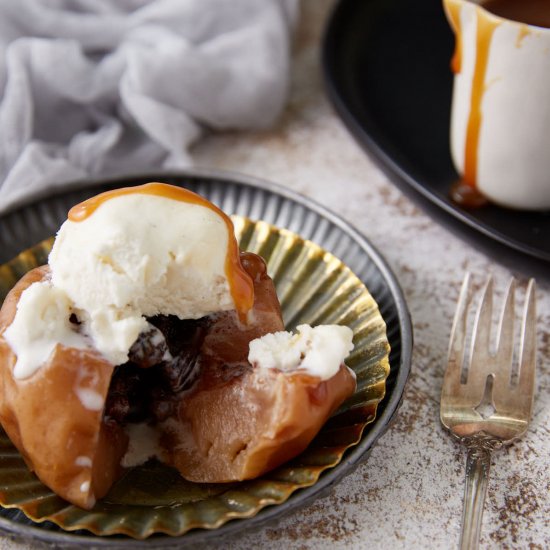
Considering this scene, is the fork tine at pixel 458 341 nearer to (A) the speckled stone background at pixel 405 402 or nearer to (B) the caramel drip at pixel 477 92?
(A) the speckled stone background at pixel 405 402

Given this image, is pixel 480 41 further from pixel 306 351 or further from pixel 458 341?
pixel 306 351

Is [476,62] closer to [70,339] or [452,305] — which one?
[452,305]

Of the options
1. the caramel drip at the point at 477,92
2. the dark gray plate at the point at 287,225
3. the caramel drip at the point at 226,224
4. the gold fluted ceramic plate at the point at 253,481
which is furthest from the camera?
the caramel drip at the point at 477,92

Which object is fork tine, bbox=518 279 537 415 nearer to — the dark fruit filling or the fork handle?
the fork handle

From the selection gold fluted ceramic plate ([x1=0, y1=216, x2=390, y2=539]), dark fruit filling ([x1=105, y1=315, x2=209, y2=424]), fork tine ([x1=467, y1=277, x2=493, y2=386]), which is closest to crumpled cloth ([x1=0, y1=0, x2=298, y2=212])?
gold fluted ceramic plate ([x1=0, y1=216, x2=390, y2=539])

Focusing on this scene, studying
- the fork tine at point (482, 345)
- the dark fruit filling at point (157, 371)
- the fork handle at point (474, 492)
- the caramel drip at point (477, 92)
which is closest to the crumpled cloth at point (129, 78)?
the caramel drip at point (477, 92)
